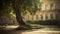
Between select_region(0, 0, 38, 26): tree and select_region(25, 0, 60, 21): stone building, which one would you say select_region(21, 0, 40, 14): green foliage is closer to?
select_region(0, 0, 38, 26): tree

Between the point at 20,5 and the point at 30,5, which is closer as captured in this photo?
the point at 20,5

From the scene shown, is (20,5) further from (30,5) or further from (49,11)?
(49,11)

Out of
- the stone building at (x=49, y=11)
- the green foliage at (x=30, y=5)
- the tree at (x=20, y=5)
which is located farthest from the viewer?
the stone building at (x=49, y=11)

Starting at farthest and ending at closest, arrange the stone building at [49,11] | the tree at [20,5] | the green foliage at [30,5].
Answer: the stone building at [49,11] < the green foliage at [30,5] < the tree at [20,5]

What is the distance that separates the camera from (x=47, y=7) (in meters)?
30.2

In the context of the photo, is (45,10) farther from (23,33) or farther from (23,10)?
(23,33)

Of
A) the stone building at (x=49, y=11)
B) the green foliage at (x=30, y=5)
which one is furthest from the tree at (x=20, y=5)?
the stone building at (x=49, y=11)

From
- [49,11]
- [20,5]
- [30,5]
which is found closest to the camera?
[20,5]

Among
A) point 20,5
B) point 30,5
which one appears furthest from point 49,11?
point 20,5

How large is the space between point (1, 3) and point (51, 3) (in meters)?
13.0

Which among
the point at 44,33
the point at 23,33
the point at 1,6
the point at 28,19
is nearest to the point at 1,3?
the point at 1,6

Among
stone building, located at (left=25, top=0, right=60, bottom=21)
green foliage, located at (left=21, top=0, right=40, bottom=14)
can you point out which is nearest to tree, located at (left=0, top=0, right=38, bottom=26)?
A: green foliage, located at (left=21, top=0, right=40, bottom=14)

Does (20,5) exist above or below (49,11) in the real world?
above

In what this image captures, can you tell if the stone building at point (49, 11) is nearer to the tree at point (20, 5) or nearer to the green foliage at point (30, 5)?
the green foliage at point (30, 5)
